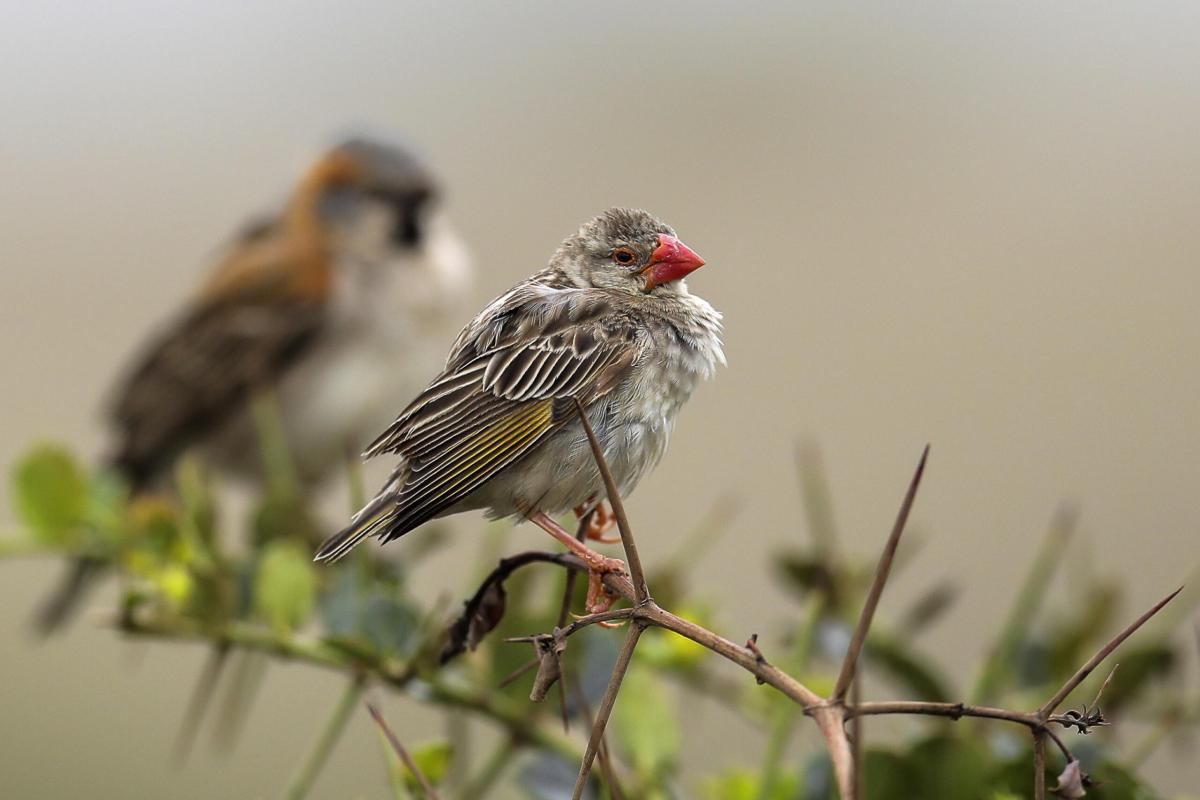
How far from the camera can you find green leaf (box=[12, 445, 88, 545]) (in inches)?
81.1

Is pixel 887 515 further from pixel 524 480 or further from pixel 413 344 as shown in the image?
pixel 524 480

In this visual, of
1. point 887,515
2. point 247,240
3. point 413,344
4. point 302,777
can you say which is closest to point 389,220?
point 413,344

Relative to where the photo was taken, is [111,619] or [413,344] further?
[413,344]

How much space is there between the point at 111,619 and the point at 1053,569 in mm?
987

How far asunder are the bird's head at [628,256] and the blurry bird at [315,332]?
3139 millimetres

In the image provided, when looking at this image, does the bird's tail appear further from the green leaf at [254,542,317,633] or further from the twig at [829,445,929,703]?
the twig at [829,445,929,703]

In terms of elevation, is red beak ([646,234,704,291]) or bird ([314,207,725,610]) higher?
red beak ([646,234,704,291])

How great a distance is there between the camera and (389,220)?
485 centimetres

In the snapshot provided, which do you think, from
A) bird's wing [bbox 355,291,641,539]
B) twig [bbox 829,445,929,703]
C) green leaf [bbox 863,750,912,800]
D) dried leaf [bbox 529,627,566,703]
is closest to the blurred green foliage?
green leaf [bbox 863,750,912,800]

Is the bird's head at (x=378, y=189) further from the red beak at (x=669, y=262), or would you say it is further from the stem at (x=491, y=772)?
the stem at (x=491, y=772)

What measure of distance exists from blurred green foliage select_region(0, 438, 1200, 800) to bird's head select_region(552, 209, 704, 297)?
27 centimetres

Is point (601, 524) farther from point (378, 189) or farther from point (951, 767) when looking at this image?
point (378, 189)

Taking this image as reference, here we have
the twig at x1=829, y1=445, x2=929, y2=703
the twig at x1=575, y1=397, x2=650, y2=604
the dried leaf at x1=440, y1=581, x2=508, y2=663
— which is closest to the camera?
the twig at x1=829, y1=445, x2=929, y2=703

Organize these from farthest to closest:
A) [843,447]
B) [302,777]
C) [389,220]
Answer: [843,447], [389,220], [302,777]
